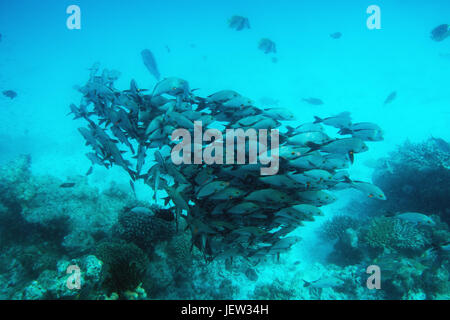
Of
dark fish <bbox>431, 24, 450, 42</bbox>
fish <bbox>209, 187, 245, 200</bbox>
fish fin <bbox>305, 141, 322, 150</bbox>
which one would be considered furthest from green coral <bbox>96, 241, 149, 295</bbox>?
dark fish <bbox>431, 24, 450, 42</bbox>

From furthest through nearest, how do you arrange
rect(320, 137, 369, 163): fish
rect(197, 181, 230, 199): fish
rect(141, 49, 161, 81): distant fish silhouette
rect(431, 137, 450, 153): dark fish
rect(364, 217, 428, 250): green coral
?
rect(141, 49, 161, 81): distant fish silhouette, rect(431, 137, 450, 153): dark fish, rect(364, 217, 428, 250): green coral, rect(320, 137, 369, 163): fish, rect(197, 181, 230, 199): fish

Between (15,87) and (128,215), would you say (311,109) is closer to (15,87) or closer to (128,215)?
(128,215)

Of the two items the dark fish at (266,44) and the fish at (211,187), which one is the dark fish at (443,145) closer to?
the dark fish at (266,44)

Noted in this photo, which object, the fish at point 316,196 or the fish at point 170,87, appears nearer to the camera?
the fish at point 316,196

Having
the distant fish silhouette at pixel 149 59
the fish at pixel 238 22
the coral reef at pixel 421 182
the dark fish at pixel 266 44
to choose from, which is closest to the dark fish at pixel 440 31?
the coral reef at pixel 421 182

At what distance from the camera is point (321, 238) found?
26.9 feet

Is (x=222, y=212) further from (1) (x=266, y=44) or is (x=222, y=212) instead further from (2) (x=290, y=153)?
(1) (x=266, y=44)

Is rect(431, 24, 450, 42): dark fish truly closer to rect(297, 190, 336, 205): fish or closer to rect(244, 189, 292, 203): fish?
rect(297, 190, 336, 205): fish

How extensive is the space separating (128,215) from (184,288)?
203 centimetres

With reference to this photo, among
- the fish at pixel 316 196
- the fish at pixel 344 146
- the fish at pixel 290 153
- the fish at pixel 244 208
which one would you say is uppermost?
the fish at pixel 344 146

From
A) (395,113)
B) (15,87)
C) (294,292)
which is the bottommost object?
(294,292)

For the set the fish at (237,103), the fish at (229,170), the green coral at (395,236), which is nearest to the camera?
the fish at (229,170)
